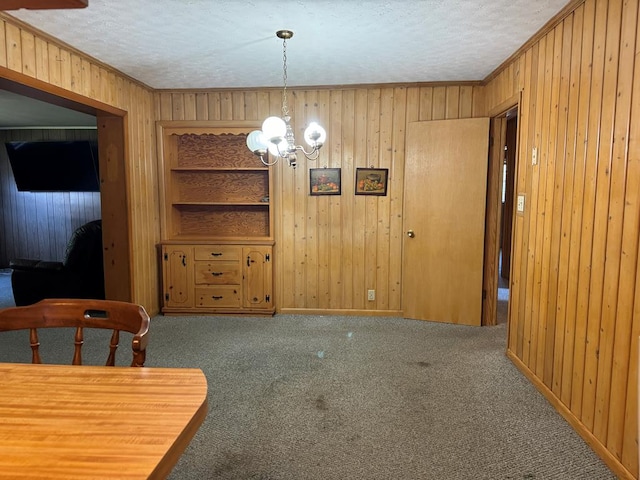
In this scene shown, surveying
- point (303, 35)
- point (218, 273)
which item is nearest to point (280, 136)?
point (303, 35)

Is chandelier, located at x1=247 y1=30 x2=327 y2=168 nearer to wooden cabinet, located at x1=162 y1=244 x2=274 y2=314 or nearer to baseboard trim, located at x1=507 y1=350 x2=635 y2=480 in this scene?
wooden cabinet, located at x1=162 y1=244 x2=274 y2=314

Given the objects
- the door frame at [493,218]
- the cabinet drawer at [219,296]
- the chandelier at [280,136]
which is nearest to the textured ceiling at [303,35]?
the chandelier at [280,136]

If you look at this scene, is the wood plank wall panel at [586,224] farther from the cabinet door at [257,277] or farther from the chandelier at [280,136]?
the cabinet door at [257,277]

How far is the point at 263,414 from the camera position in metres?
2.55

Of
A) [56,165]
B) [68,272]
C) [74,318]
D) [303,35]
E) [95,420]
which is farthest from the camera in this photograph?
[56,165]

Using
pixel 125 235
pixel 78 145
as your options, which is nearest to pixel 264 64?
pixel 125 235

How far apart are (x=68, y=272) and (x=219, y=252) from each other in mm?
1563

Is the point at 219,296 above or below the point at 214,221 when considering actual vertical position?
below

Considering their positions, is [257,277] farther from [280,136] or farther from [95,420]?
[95,420]

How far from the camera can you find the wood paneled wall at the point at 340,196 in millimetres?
4410

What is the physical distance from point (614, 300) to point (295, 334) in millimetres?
2629

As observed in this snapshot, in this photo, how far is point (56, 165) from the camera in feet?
22.8

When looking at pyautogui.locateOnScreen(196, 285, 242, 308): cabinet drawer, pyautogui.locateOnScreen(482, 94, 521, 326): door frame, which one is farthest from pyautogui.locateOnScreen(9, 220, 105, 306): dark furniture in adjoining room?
pyautogui.locateOnScreen(482, 94, 521, 326): door frame

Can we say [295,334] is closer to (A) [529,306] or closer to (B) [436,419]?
(B) [436,419]
